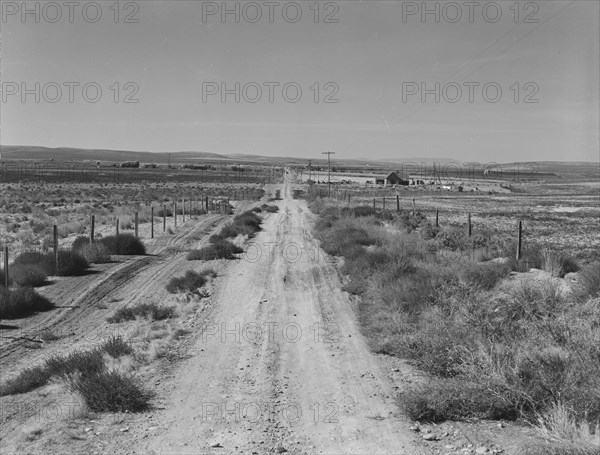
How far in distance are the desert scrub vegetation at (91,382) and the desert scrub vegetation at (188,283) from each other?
20.4 ft

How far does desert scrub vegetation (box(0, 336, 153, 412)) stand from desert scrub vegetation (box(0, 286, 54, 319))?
3.85m

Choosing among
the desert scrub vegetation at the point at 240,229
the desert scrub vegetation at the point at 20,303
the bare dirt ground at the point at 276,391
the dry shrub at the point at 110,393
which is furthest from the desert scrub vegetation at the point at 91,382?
the desert scrub vegetation at the point at 240,229

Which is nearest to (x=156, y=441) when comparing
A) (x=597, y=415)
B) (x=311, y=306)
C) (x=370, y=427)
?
(x=370, y=427)

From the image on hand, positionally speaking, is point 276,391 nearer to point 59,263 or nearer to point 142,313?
point 142,313

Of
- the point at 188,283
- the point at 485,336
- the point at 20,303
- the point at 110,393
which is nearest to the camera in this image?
the point at 110,393

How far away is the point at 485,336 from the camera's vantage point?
9562mm

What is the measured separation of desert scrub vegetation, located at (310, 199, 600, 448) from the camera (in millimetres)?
7336

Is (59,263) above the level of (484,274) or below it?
below

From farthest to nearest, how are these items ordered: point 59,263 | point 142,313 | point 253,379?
point 59,263
point 142,313
point 253,379

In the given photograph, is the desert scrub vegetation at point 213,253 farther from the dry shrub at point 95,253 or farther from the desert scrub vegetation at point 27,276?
the desert scrub vegetation at point 27,276

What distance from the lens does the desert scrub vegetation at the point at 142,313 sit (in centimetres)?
1262

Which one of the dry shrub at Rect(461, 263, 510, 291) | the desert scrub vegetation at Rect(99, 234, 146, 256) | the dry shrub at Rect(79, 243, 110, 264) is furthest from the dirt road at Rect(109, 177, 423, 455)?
the desert scrub vegetation at Rect(99, 234, 146, 256)

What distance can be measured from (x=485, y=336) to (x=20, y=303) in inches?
392

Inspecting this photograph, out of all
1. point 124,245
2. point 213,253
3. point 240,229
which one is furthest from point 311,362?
point 240,229
